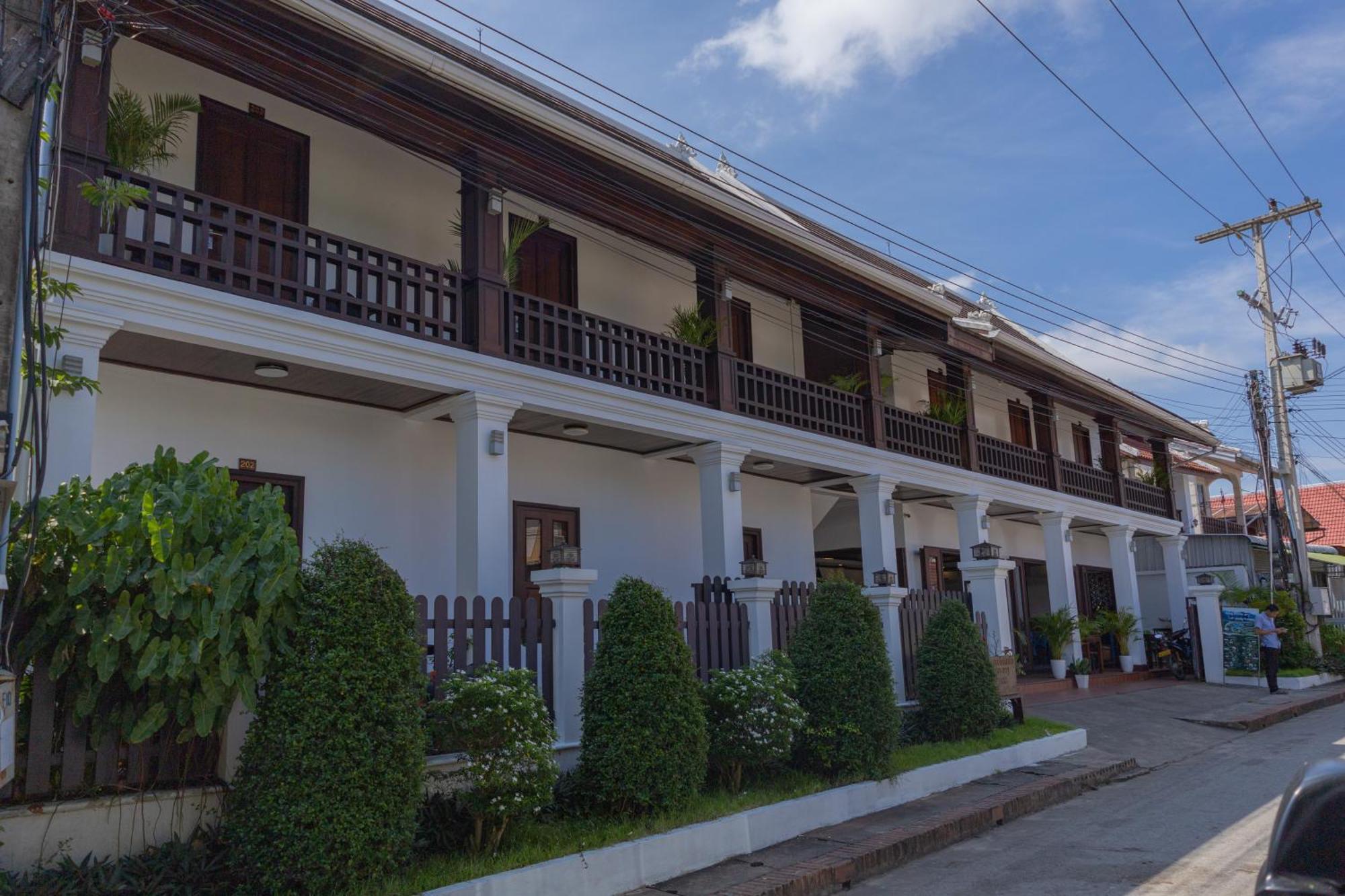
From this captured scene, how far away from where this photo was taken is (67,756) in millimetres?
5336

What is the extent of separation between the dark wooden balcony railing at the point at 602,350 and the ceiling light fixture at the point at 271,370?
7.76ft

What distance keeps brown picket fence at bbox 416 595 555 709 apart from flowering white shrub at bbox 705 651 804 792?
1366 mm

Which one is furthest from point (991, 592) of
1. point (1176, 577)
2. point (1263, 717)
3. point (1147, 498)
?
point (1176, 577)

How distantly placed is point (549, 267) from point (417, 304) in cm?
341

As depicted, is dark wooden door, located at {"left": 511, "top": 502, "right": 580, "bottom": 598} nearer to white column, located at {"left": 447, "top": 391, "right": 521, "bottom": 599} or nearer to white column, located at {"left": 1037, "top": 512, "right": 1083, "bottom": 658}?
white column, located at {"left": 447, "top": 391, "right": 521, "bottom": 599}

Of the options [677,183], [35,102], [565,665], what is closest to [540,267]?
[677,183]

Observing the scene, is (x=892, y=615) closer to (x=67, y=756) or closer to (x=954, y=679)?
(x=954, y=679)

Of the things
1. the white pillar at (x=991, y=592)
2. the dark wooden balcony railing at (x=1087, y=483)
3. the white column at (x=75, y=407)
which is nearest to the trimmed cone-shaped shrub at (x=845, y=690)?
the white pillar at (x=991, y=592)

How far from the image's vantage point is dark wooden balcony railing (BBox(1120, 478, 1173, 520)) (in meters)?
24.1

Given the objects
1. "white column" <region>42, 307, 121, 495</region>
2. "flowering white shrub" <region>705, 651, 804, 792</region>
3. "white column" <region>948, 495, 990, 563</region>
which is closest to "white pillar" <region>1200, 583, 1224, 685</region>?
"white column" <region>948, 495, 990, 563</region>

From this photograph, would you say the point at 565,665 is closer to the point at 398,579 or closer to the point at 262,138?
the point at 398,579

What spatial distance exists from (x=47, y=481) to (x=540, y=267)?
7.17 meters

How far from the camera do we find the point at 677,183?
39.8 feet

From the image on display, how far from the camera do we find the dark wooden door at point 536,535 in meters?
13.1
